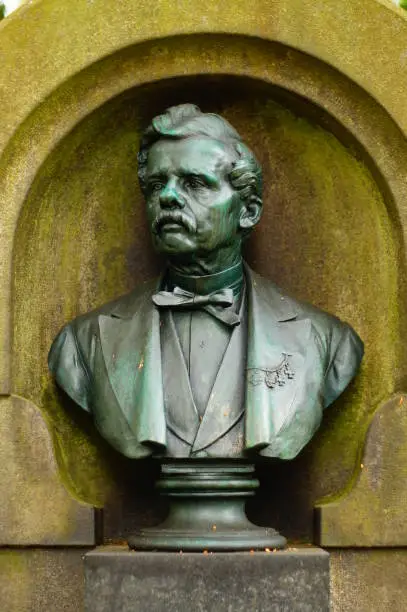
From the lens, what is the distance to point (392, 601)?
Answer: 9461mm

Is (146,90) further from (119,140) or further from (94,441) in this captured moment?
(94,441)

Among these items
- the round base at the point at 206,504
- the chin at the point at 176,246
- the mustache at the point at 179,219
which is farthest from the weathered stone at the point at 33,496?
the mustache at the point at 179,219

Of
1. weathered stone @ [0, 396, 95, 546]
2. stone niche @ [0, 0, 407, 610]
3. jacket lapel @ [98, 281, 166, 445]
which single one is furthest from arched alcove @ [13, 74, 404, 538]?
jacket lapel @ [98, 281, 166, 445]

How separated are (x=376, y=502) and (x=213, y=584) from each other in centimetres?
121

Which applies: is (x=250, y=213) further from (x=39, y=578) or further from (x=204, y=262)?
(x=39, y=578)

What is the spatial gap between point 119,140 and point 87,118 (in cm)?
47

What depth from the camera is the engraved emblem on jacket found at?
9203 mm

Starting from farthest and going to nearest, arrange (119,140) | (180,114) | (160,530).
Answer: (119,140)
(180,114)
(160,530)

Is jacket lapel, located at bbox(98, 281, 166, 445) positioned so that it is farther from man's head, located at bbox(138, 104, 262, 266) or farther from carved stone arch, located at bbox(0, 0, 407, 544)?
carved stone arch, located at bbox(0, 0, 407, 544)

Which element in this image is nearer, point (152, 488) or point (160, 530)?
point (160, 530)

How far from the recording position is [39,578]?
9484 mm

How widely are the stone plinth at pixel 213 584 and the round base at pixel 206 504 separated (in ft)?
0.54

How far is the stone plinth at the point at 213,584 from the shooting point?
28.7 ft

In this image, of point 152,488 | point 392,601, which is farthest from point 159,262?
point 392,601
